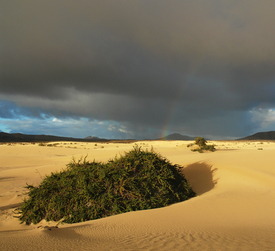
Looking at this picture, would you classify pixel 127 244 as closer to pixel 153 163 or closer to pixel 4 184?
pixel 153 163

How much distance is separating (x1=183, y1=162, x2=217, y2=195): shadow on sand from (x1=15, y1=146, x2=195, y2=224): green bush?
2093 millimetres

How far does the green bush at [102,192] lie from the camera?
18.2 feet

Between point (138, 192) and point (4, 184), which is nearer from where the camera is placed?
point (138, 192)

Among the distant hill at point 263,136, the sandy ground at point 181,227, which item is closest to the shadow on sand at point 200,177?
the sandy ground at point 181,227

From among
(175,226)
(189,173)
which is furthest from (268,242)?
(189,173)

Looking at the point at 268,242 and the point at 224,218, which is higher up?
Answer: the point at 268,242

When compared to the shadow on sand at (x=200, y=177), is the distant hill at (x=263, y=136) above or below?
above

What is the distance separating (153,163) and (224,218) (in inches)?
115

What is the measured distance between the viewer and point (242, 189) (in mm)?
7922

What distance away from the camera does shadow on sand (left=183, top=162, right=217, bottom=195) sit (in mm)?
8745

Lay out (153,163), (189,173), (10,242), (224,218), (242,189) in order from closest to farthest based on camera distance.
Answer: (10,242) < (224,218) < (153,163) < (242,189) < (189,173)

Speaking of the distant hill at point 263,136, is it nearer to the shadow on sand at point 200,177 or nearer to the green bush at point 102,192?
the shadow on sand at point 200,177

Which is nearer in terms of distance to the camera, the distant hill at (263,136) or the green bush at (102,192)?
the green bush at (102,192)

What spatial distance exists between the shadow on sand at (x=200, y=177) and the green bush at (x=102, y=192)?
2.09 metres
